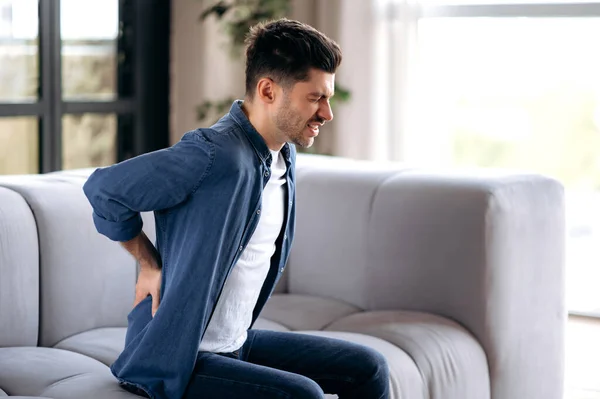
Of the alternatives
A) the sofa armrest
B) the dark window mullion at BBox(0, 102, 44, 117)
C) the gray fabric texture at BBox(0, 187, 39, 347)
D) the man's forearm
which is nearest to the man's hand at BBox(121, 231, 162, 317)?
the man's forearm

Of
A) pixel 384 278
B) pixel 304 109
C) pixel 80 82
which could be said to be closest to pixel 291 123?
pixel 304 109

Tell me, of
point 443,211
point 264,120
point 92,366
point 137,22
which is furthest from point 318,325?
point 137,22

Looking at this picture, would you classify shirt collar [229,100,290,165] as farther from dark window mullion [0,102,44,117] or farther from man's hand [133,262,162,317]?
dark window mullion [0,102,44,117]

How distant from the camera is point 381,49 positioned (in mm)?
4770

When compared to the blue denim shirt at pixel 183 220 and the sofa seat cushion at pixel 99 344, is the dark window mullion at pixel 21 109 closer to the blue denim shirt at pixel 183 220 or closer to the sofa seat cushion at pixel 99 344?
the sofa seat cushion at pixel 99 344

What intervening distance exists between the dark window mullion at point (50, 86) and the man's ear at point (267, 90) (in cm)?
292

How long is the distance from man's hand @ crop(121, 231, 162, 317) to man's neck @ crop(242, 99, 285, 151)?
0.31 m

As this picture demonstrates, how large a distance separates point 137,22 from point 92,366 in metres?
3.11

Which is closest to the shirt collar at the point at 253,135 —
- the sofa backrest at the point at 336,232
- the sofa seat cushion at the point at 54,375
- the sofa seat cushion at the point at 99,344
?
the sofa seat cushion at the point at 54,375

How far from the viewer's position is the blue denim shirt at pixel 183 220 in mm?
1791

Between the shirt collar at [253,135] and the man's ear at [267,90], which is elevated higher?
the man's ear at [267,90]

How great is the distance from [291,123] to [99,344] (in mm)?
852

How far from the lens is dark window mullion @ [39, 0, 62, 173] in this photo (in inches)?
179

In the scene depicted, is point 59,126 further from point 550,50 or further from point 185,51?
point 550,50
